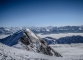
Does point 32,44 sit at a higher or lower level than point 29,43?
lower

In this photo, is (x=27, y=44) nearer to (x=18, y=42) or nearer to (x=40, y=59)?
(x=18, y=42)

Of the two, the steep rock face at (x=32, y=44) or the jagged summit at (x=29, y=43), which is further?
the steep rock face at (x=32, y=44)

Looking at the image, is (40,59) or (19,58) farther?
(40,59)

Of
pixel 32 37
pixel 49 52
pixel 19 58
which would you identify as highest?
pixel 32 37

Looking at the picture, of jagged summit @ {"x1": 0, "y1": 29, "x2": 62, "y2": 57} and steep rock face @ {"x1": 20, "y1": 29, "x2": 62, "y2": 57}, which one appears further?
steep rock face @ {"x1": 20, "y1": 29, "x2": 62, "y2": 57}

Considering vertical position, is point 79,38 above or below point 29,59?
below

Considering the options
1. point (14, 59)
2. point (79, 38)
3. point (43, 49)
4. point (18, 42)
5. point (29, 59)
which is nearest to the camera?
point (14, 59)

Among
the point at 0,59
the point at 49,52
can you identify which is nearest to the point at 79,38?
the point at 49,52

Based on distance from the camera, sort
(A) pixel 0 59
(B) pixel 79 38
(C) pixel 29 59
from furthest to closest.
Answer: (B) pixel 79 38 < (C) pixel 29 59 < (A) pixel 0 59

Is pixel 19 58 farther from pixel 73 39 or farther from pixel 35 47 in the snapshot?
pixel 73 39
